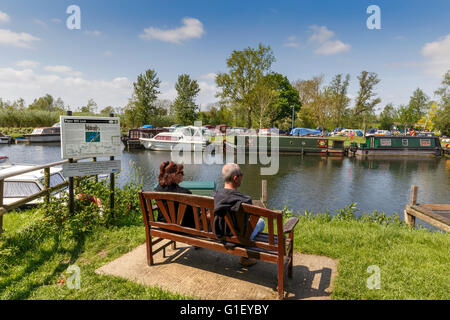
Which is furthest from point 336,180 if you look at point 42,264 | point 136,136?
point 136,136

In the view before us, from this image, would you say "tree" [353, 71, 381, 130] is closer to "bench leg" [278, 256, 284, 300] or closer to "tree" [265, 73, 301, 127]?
"tree" [265, 73, 301, 127]

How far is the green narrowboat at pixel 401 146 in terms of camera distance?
3965cm

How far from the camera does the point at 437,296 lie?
10.8 ft

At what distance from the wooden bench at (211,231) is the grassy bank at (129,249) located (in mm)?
700

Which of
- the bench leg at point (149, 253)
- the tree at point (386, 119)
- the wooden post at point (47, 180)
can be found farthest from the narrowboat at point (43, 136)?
the tree at point (386, 119)

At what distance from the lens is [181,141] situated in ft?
129

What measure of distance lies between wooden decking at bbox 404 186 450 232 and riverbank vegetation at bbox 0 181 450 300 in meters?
1.75

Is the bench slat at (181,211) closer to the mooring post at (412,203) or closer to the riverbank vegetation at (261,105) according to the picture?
the mooring post at (412,203)

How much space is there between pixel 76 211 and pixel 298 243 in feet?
13.4

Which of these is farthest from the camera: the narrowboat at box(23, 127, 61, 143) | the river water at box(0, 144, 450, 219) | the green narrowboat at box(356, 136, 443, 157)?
the narrowboat at box(23, 127, 61, 143)

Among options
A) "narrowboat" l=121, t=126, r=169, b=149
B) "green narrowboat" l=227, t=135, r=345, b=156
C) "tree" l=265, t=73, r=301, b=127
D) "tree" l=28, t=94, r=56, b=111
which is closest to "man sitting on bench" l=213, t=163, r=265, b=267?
"green narrowboat" l=227, t=135, r=345, b=156

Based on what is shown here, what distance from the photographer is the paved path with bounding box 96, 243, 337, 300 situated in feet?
11.0

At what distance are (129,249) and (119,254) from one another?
0.20 metres

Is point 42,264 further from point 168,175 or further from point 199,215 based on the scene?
point 199,215
